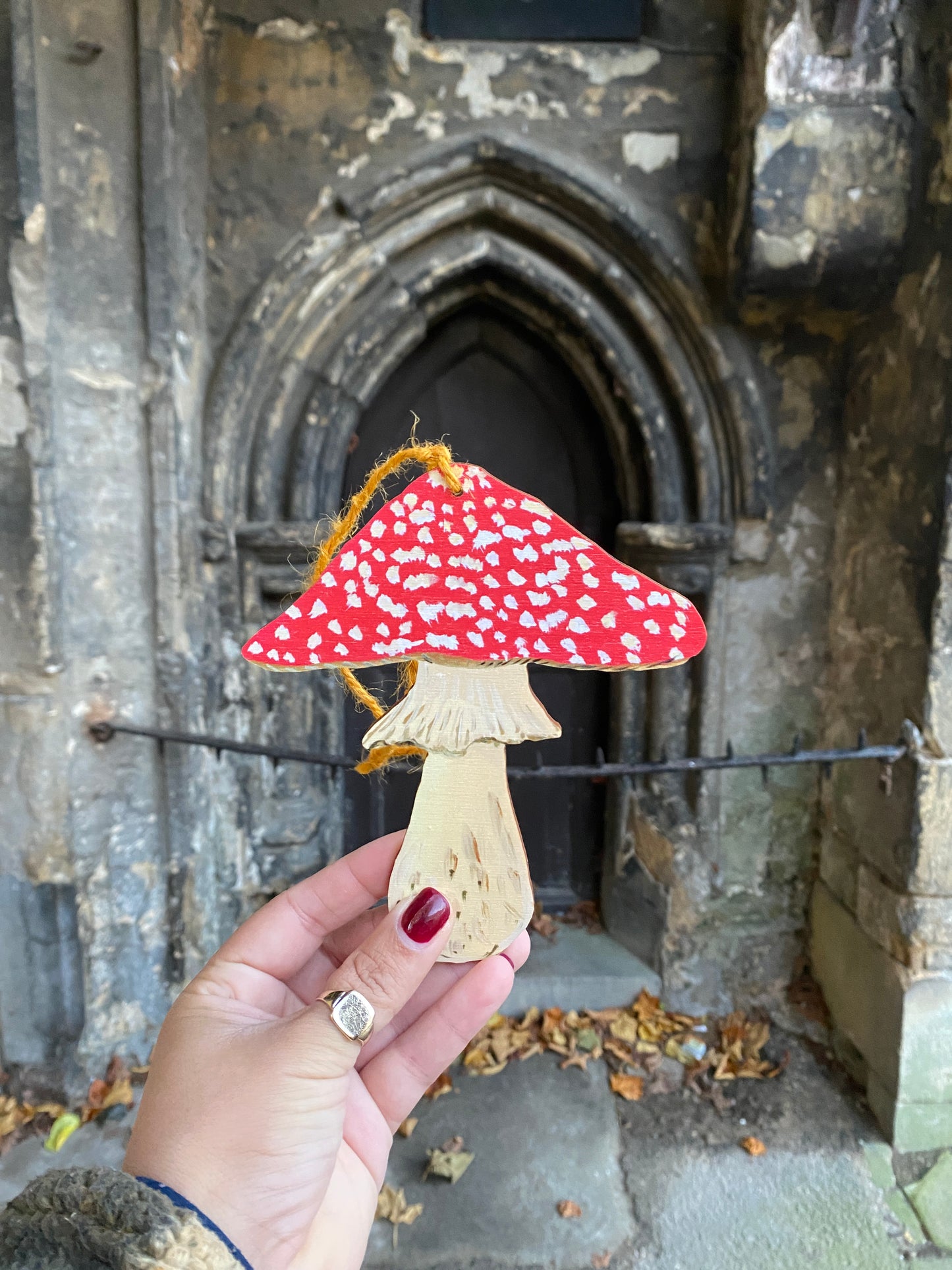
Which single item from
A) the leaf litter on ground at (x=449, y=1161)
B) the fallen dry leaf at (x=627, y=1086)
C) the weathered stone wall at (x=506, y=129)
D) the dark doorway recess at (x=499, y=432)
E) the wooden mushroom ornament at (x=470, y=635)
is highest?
the weathered stone wall at (x=506, y=129)

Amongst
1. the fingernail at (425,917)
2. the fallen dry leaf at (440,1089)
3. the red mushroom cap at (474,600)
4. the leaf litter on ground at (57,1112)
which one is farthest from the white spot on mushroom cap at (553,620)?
the leaf litter on ground at (57,1112)

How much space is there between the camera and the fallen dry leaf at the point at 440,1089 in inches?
80.2

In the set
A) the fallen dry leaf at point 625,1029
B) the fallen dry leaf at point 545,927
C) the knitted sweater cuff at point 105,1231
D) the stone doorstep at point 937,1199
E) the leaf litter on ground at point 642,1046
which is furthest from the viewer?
the fallen dry leaf at point 545,927

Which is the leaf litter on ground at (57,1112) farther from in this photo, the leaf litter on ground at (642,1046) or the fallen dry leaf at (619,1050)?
the fallen dry leaf at (619,1050)

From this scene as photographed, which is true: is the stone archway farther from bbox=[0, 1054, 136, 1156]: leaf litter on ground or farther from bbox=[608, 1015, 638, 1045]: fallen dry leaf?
bbox=[608, 1015, 638, 1045]: fallen dry leaf

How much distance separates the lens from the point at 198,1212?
727mm

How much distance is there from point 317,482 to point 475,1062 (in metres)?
1.79

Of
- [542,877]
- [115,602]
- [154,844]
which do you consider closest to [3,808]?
[154,844]

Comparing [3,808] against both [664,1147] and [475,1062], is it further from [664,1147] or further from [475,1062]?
[664,1147]

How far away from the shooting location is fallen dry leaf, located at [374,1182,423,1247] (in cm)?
172

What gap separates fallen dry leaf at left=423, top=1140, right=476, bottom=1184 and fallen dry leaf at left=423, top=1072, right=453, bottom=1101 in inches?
6.2

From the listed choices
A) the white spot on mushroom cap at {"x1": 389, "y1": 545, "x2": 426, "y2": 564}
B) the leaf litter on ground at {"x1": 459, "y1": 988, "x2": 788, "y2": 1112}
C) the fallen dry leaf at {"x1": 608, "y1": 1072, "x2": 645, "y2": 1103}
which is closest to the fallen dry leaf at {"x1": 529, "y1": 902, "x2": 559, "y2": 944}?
the leaf litter on ground at {"x1": 459, "y1": 988, "x2": 788, "y2": 1112}

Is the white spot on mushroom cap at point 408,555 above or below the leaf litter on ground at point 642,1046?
above

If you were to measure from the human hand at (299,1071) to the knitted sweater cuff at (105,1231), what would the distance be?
0.15 ft
